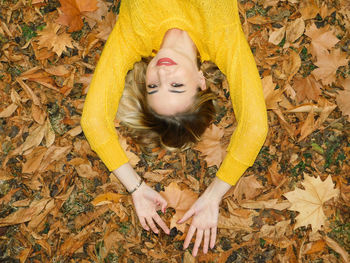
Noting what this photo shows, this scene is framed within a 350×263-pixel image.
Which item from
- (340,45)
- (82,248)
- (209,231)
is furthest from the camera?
(340,45)

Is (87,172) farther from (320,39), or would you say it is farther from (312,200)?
(320,39)

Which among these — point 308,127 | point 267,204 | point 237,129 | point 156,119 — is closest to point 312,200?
point 267,204

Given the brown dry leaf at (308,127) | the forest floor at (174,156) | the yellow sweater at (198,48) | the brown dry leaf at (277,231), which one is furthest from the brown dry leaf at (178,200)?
the brown dry leaf at (308,127)

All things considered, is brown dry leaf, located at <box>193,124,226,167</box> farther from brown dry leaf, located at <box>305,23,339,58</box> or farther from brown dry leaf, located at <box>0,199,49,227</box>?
brown dry leaf, located at <box>0,199,49,227</box>

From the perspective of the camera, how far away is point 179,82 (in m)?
2.46

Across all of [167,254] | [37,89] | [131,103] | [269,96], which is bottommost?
[167,254]

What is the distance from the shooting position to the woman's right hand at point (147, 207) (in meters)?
2.71

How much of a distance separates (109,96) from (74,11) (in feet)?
4.22

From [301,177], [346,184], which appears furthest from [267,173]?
[346,184]

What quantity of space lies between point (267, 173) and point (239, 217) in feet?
1.75

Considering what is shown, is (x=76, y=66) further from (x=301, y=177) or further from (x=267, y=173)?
(x=301, y=177)

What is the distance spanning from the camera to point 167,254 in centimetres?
291

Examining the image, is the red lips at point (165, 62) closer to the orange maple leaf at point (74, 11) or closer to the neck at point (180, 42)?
the neck at point (180, 42)

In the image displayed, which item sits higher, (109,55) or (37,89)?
(109,55)
